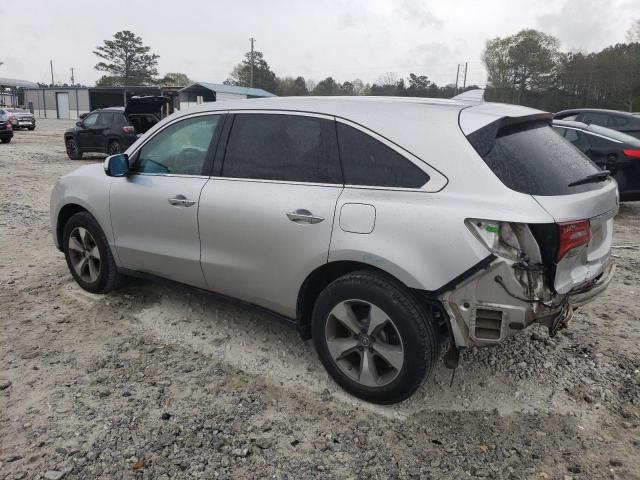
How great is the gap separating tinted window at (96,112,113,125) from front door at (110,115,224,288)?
1205 cm

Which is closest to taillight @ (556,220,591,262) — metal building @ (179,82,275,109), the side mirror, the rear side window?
the rear side window

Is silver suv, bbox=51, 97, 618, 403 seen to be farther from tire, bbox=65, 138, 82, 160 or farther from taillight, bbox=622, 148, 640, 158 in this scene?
tire, bbox=65, 138, 82, 160

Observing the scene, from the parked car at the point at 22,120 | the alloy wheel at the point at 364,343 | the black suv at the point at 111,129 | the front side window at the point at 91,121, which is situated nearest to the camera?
the alloy wheel at the point at 364,343

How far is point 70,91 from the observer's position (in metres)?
53.5

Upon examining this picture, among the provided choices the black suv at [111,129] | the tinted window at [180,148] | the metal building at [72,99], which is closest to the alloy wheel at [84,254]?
the tinted window at [180,148]

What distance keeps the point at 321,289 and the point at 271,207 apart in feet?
1.93

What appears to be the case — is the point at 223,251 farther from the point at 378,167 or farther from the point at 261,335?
the point at 378,167

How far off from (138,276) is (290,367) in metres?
1.56

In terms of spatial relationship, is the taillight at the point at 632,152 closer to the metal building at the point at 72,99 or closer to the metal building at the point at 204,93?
the metal building at the point at 204,93

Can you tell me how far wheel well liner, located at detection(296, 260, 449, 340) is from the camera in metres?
2.60

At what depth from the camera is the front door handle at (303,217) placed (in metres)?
2.83

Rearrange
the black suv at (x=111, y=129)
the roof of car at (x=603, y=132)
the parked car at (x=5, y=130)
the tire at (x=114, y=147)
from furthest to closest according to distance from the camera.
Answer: the parked car at (x=5, y=130)
the tire at (x=114, y=147)
the black suv at (x=111, y=129)
the roof of car at (x=603, y=132)

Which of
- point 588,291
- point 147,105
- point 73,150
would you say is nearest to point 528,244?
point 588,291

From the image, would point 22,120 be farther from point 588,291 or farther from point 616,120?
point 588,291
